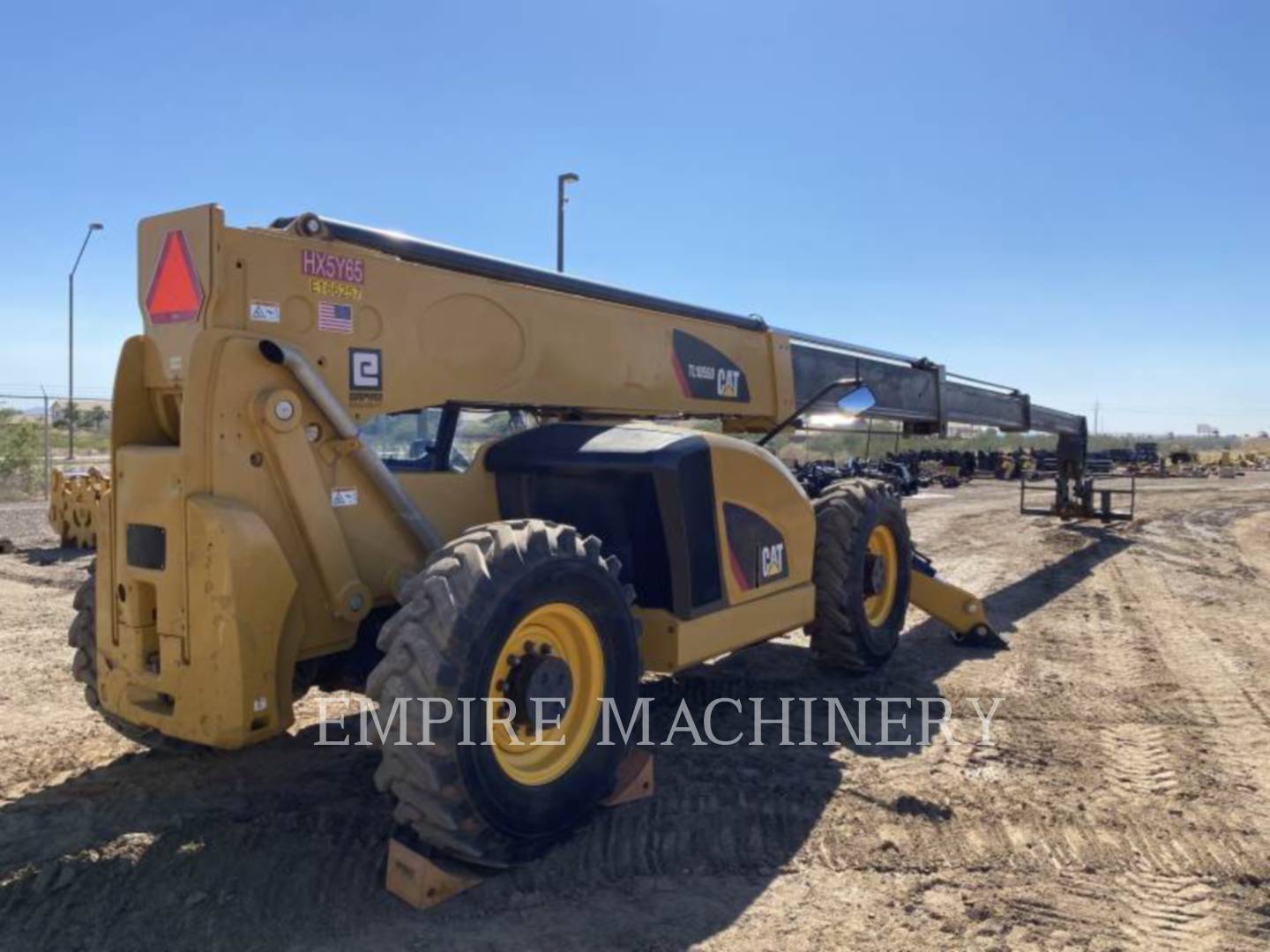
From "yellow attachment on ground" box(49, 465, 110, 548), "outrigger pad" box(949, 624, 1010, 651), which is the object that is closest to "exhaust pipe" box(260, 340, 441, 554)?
"outrigger pad" box(949, 624, 1010, 651)

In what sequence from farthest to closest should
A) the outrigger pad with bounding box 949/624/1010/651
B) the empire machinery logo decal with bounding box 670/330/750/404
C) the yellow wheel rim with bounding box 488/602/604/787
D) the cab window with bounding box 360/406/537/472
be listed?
the outrigger pad with bounding box 949/624/1010/651 → the empire machinery logo decal with bounding box 670/330/750/404 → the cab window with bounding box 360/406/537/472 → the yellow wheel rim with bounding box 488/602/604/787

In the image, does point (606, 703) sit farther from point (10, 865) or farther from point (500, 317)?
point (10, 865)

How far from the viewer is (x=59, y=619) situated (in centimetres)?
862

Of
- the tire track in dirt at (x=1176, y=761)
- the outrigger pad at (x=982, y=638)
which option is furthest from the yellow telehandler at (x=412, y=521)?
the outrigger pad at (x=982, y=638)

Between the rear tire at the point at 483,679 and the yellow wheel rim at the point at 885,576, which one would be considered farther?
the yellow wheel rim at the point at 885,576

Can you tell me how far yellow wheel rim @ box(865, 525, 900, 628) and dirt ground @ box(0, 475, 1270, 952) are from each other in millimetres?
459

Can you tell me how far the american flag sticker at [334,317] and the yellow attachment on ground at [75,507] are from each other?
34.8 ft

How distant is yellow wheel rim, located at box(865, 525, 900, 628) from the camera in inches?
275

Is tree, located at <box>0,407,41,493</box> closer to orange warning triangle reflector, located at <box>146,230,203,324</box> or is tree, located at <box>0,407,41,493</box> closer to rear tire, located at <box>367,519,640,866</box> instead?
orange warning triangle reflector, located at <box>146,230,203,324</box>

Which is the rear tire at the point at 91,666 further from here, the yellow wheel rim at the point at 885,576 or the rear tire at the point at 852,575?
the yellow wheel rim at the point at 885,576

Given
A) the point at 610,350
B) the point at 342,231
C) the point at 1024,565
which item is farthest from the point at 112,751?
the point at 1024,565

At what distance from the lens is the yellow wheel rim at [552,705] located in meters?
3.74

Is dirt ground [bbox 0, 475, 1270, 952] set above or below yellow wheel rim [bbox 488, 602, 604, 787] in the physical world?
below

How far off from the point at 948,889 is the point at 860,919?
0.45 meters
